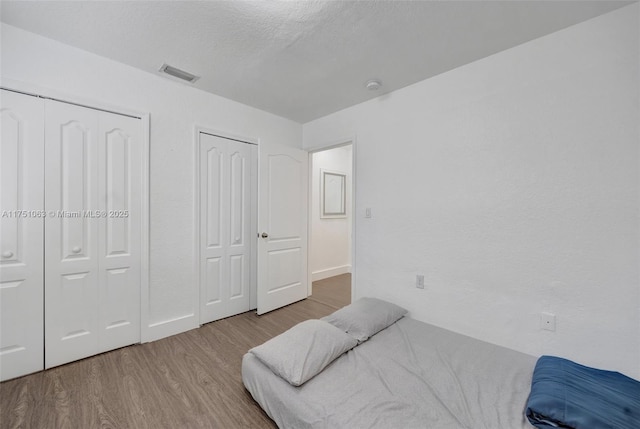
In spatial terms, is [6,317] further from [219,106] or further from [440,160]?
[440,160]

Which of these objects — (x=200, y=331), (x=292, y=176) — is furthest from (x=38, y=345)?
(x=292, y=176)

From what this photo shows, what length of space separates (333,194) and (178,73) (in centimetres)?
312

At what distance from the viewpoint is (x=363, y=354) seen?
72.0 inches

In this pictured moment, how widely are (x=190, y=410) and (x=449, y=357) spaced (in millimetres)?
1733

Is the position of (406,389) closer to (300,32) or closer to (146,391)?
(146,391)

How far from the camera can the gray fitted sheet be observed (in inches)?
50.2

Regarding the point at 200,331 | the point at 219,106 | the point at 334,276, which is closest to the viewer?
the point at 200,331

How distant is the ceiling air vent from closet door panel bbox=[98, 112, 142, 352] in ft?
1.72

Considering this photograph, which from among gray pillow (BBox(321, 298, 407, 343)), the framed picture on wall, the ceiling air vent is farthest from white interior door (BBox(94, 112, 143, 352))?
the framed picture on wall

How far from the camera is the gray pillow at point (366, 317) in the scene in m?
2.10

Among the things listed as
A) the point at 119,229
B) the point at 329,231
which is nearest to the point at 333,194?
the point at 329,231

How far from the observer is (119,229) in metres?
2.30

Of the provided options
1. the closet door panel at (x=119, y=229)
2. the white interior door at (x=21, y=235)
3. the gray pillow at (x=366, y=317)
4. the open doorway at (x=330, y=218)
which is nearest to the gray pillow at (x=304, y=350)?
the gray pillow at (x=366, y=317)

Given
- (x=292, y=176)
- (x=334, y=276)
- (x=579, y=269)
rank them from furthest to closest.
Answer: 1. (x=334, y=276)
2. (x=292, y=176)
3. (x=579, y=269)
